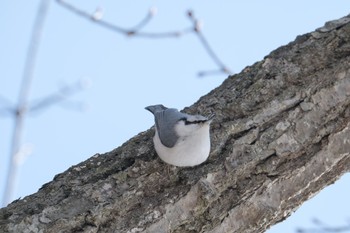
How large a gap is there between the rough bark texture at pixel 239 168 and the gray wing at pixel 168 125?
0.23 ft

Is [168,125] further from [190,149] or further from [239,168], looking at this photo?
[239,168]

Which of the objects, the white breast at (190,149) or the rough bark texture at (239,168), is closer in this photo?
the rough bark texture at (239,168)

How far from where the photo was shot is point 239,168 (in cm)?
193

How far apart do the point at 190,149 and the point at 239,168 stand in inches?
8.8

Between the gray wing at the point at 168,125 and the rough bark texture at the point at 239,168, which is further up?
the gray wing at the point at 168,125

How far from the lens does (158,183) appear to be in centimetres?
193

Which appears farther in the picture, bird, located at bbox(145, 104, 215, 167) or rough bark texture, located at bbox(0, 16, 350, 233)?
bird, located at bbox(145, 104, 215, 167)

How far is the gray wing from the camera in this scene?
2066 mm

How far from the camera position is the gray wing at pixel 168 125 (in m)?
2.07

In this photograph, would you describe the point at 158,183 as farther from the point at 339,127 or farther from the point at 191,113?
the point at 339,127

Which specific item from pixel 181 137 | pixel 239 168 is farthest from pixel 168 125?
pixel 239 168

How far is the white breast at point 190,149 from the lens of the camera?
1.97 meters

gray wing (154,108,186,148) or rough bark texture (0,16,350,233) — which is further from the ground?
gray wing (154,108,186,148)

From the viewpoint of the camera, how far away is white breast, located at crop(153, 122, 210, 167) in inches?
77.6
